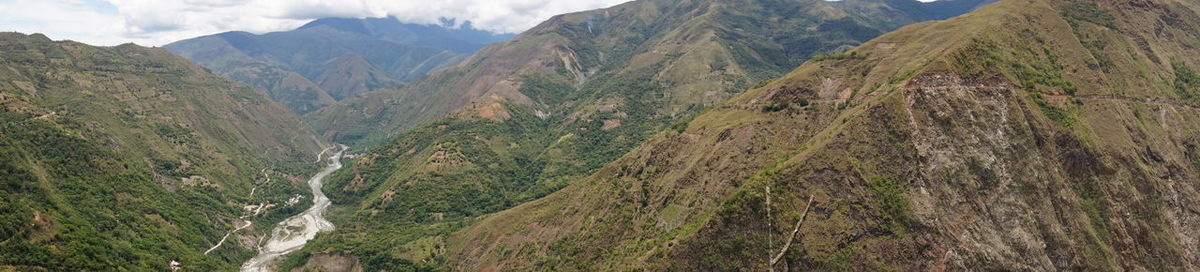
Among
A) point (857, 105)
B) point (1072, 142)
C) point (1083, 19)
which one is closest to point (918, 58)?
point (857, 105)

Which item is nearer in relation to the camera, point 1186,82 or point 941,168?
point 941,168

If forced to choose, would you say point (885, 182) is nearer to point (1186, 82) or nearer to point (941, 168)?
point (941, 168)

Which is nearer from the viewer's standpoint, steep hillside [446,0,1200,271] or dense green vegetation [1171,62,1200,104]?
steep hillside [446,0,1200,271]

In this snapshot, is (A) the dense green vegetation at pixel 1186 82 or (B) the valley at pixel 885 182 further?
(A) the dense green vegetation at pixel 1186 82

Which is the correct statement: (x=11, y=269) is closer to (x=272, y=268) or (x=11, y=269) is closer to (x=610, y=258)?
(x=272, y=268)

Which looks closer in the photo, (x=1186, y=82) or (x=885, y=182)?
A: (x=885, y=182)

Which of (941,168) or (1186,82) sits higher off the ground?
(941,168)

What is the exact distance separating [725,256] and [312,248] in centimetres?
12735

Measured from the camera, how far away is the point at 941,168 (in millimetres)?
95688

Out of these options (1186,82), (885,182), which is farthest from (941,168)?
(1186,82)

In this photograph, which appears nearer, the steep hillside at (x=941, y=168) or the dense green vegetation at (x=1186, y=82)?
the steep hillside at (x=941, y=168)

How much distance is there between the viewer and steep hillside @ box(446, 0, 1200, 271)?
9081 cm

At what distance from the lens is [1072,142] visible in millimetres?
104688

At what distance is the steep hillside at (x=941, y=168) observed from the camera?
90.8 metres
